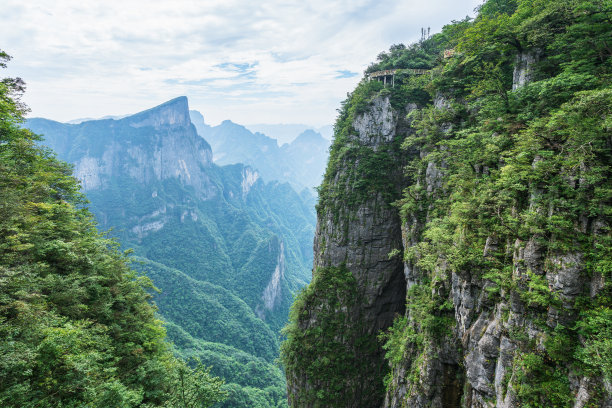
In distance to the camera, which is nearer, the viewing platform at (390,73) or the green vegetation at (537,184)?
the green vegetation at (537,184)

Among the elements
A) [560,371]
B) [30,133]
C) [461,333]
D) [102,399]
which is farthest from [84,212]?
[560,371]

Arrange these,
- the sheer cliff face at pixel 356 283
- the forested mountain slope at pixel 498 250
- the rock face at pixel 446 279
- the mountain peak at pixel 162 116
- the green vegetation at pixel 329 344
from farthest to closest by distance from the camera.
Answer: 1. the mountain peak at pixel 162 116
2. the sheer cliff face at pixel 356 283
3. the green vegetation at pixel 329 344
4. the rock face at pixel 446 279
5. the forested mountain slope at pixel 498 250

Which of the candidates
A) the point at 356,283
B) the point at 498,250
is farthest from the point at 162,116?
the point at 498,250

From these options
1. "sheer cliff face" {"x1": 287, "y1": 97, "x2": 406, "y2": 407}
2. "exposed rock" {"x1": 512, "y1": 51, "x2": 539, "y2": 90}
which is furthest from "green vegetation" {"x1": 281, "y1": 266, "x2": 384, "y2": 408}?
"exposed rock" {"x1": 512, "y1": 51, "x2": 539, "y2": 90}

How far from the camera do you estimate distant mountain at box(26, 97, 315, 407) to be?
259 ft

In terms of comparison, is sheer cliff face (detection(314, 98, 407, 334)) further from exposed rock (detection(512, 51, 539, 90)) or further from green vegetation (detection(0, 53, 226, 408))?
green vegetation (detection(0, 53, 226, 408))

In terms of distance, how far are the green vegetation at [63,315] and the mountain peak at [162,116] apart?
580 feet

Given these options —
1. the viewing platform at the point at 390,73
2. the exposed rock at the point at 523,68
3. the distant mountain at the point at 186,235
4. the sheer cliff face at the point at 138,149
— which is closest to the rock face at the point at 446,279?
the exposed rock at the point at 523,68

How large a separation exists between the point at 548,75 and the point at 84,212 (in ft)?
89.8

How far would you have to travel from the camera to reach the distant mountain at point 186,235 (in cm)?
7888

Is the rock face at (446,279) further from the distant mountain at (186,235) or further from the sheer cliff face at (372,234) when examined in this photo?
the distant mountain at (186,235)

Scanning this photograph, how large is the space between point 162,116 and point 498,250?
645 feet

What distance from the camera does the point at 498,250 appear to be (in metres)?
9.75

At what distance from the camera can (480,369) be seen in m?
9.38
